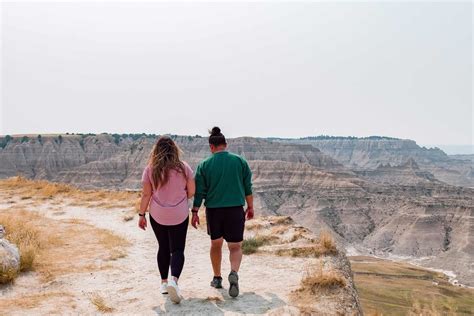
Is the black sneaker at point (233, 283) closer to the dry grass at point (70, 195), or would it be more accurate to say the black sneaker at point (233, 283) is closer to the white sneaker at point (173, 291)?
the white sneaker at point (173, 291)

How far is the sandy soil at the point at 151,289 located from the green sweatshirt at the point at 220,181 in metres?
1.19

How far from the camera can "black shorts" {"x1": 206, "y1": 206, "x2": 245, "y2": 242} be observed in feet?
17.0

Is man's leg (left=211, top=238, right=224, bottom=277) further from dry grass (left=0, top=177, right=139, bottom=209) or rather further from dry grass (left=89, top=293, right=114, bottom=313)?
dry grass (left=0, top=177, right=139, bottom=209)

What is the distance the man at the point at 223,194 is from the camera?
518 cm

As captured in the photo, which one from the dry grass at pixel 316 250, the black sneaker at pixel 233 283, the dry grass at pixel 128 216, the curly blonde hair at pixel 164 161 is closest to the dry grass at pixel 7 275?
the curly blonde hair at pixel 164 161

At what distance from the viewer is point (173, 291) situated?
4.90m

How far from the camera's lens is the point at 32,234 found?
8.52m

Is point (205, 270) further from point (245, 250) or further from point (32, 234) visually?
point (32, 234)

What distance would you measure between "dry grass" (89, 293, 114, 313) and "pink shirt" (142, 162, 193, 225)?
1.16m

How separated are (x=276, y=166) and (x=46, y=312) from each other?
460 feet

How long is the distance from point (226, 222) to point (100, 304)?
1752 millimetres

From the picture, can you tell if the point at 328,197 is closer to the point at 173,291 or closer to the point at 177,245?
the point at 177,245

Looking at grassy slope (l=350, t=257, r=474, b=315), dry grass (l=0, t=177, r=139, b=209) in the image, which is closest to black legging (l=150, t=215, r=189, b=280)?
dry grass (l=0, t=177, r=139, b=209)

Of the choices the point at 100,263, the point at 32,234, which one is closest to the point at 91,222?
the point at 32,234
